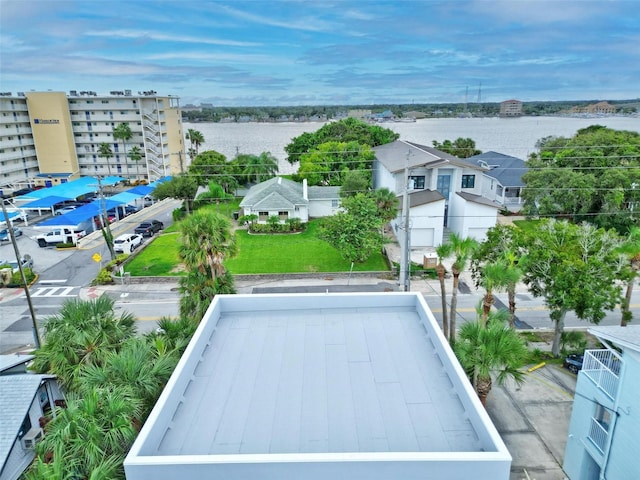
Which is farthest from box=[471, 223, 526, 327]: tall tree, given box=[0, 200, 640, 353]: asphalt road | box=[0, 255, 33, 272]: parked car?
box=[0, 255, 33, 272]: parked car

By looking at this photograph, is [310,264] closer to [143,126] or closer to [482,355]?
[482,355]

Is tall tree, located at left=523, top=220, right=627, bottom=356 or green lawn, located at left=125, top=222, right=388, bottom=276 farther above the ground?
tall tree, located at left=523, top=220, right=627, bottom=356

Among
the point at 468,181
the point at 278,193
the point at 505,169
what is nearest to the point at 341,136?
the point at 505,169

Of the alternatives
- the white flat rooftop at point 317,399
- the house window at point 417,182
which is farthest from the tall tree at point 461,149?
the white flat rooftop at point 317,399

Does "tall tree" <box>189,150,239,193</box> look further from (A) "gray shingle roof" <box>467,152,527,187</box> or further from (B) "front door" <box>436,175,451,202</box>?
(A) "gray shingle roof" <box>467,152,527,187</box>

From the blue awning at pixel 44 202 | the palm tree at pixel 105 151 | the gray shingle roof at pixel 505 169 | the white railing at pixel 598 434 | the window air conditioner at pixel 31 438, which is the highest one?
the palm tree at pixel 105 151

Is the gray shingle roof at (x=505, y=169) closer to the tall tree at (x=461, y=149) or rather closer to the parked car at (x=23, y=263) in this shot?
the tall tree at (x=461, y=149)
